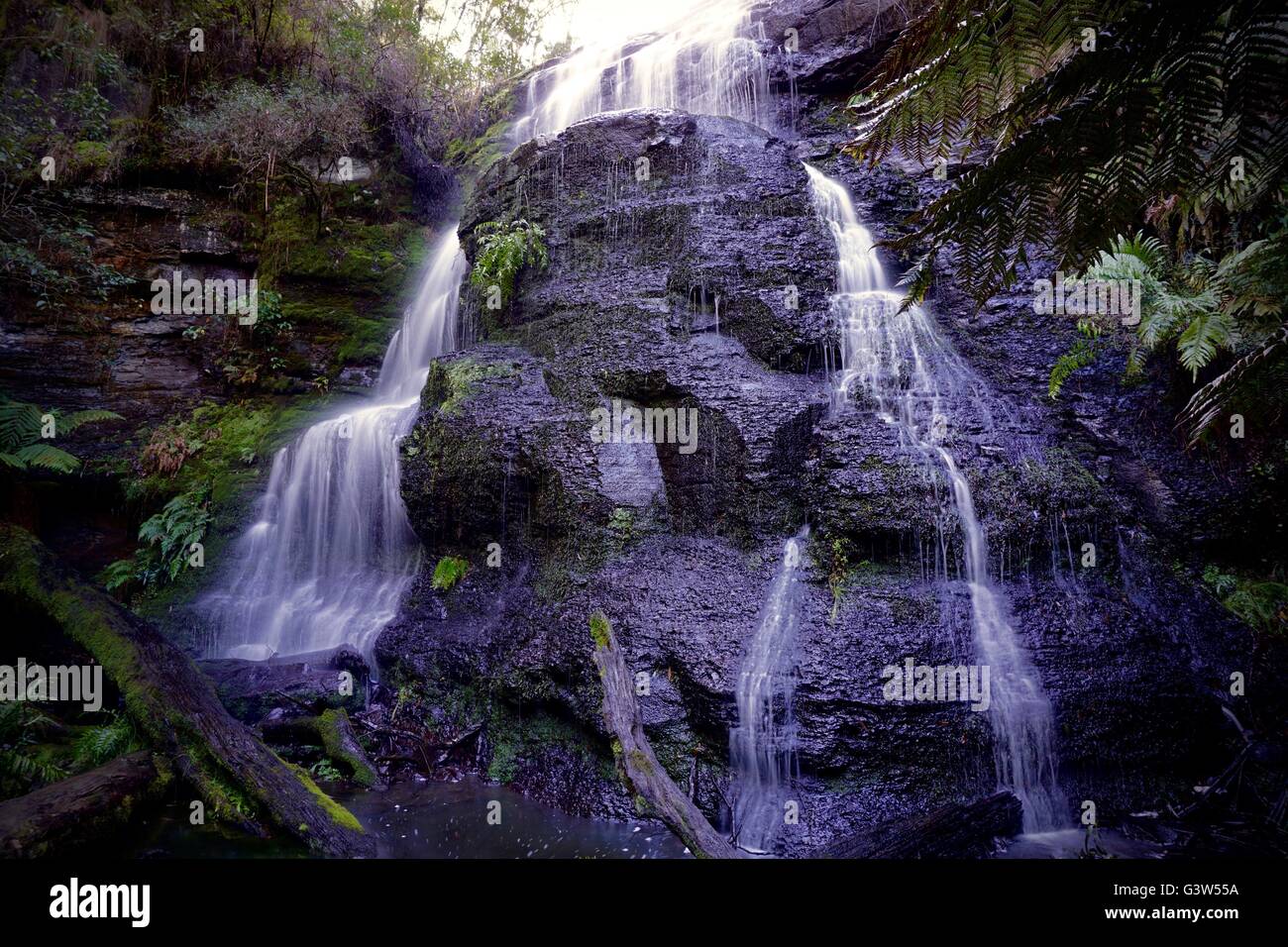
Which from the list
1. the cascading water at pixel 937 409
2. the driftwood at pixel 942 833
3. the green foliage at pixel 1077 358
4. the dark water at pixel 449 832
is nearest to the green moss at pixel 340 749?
the dark water at pixel 449 832

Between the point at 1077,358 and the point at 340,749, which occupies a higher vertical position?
the point at 1077,358

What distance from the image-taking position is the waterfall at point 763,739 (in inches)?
187

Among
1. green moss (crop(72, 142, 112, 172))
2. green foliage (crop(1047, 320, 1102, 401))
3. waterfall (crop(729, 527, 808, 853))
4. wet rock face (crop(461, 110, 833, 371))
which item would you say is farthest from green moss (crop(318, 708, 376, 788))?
green moss (crop(72, 142, 112, 172))

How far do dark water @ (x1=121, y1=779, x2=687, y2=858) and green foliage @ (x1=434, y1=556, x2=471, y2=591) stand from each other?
2.51 metres

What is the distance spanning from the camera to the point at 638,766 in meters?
3.43

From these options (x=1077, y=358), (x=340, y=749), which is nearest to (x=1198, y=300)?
(x=1077, y=358)

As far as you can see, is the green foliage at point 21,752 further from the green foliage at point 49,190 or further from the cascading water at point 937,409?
the cascading water at point 937,409

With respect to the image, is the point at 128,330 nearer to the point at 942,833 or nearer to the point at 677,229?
the point at 677,229

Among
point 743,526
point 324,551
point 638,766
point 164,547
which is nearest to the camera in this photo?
point 638,766

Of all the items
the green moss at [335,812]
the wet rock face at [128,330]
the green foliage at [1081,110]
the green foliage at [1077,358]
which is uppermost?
the wet rock face at [128,330]

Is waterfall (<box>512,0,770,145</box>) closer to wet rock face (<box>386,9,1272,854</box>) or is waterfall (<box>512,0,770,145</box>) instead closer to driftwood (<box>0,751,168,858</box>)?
wet rock face (<box>386,9,1272,854</box>)

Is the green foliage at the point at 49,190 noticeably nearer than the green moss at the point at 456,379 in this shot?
No

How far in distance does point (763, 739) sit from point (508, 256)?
279 inches

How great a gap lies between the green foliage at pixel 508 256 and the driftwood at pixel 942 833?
308 inches
